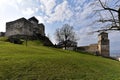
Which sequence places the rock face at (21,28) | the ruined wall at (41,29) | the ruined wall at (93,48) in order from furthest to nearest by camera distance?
the ruined wall at (41,29) → the ruined wall at (93,48) → the rock face at (21,28)

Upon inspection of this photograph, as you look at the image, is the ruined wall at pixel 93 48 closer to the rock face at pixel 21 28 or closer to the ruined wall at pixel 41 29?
the ruined wall at pixel 41 29

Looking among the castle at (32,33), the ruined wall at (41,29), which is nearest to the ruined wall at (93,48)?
the castle at (32,33)

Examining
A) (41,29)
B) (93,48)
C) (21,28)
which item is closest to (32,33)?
(21,28)

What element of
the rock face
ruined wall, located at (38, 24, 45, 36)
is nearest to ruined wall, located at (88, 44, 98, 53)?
ruined wall, located at (38, 24, 45, 36)

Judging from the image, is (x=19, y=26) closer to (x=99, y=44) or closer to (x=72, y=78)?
(x=99, y=44)

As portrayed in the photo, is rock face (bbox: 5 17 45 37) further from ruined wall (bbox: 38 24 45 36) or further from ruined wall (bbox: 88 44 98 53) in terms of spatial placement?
ruined wall (bbox: 88 44 98 53)

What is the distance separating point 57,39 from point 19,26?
2099 cm

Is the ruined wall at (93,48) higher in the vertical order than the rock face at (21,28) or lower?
lower

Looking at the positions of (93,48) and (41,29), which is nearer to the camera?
(93,48)

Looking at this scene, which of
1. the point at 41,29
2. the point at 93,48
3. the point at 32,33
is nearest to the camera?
the point at 32,33

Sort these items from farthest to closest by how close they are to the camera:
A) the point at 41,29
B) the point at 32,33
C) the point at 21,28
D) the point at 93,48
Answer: the point at 41,29, the point at 93,48, the point at 32,33, the point at 21,28

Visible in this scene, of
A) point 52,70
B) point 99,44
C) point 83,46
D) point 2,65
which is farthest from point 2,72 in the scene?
point 83,46

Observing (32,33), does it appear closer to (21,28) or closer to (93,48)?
(21,28)

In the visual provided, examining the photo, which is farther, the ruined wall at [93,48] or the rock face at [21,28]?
the ruined wall at [93,48]
